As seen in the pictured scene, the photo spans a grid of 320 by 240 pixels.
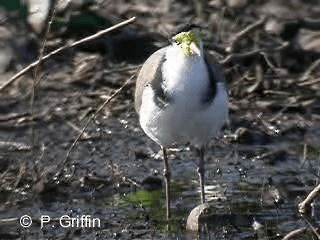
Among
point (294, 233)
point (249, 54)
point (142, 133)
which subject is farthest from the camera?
point (249, 54)

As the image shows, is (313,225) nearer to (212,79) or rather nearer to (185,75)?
(212,79)

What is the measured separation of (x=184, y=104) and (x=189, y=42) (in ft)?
1.18

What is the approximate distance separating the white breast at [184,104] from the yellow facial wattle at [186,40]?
34mm

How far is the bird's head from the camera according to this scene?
6.08 metres

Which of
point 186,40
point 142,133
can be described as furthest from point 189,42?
point 142,133

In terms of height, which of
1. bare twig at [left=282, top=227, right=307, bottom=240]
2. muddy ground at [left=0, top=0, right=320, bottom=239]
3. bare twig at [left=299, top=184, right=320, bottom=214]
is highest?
muddy ground at [left=0, top=0, right=320, bottom=239]

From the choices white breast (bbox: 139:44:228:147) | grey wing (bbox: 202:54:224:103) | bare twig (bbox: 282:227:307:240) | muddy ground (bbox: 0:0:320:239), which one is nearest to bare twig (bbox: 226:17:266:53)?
muddy ground (bbox: 0:0:320:239)

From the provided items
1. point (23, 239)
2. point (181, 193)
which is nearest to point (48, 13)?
point (181, 193)

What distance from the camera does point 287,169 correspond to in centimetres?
729

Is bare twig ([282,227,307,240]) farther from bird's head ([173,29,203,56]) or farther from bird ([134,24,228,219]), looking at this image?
bird's head ([173,29,203,56])

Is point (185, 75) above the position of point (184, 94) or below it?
above

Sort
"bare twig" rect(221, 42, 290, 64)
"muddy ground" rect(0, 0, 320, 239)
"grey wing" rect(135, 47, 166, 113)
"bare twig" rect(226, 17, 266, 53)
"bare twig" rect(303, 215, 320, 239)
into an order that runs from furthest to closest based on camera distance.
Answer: "bare twig" rect(226, 17, 266, 53) < "bare twig" rect(221, 42, 290, 64) < "muddy ground" rect(0, 0, 320, 239) < "grey wing" rect(135, 47, 166, 113) < "bare twig" rect(303, 215, 320, 239)

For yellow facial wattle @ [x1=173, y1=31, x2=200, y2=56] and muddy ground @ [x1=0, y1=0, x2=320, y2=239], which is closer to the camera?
yellow facial wattle @ [x1=173, y1=31, x2=200, y2=56]

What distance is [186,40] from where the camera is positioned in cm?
611
